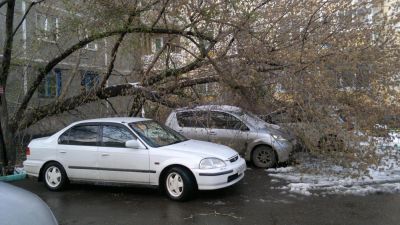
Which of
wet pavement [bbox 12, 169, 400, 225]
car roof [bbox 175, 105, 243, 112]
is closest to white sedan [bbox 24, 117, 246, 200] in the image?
wet pavement [bbox 12, 169, 400, 225]

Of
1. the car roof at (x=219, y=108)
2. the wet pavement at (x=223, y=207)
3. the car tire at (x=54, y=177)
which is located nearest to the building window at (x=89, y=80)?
the car tire at (x=54, y=177)

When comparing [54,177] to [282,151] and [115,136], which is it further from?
[282,151]

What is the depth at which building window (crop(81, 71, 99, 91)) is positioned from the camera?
10.9 meters

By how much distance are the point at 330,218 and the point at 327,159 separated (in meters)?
1.54

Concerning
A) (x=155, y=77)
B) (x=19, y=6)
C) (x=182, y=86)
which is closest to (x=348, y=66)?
(x=182, y=86)

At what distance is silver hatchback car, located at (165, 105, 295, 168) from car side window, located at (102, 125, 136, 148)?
1.67 meters

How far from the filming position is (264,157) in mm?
10750

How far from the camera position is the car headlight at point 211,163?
294 inches

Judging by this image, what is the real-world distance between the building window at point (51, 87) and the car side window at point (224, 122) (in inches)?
211

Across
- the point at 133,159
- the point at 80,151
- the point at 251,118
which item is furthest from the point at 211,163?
the point at 80,151

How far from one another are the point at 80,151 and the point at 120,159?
92 centimetres

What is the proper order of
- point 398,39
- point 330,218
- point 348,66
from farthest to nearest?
point 398,39 → point 348,66 → point 330,218

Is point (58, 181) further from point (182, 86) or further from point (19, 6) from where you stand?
point (19, 6)

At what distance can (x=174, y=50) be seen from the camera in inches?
397
